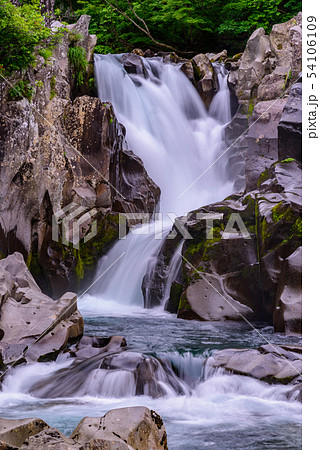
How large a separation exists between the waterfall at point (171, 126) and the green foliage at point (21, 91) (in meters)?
2.59

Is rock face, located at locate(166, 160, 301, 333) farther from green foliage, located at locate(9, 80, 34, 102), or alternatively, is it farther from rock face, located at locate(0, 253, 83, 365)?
green foliage, located at locate(9, 80, 34, 102)

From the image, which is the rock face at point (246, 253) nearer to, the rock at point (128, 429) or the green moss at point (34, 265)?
the green moss at point (34, 265)

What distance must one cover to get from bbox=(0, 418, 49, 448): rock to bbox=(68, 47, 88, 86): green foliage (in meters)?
9.57

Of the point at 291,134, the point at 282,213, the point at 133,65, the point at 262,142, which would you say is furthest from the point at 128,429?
the point at 133,65

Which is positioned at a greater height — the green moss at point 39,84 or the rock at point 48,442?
the green moss at point 39,84

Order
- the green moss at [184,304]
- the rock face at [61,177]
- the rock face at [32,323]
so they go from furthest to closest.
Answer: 1. the rock face at [61,177]
2. the green moss at [184,304]
3. the rock face at [32,323]

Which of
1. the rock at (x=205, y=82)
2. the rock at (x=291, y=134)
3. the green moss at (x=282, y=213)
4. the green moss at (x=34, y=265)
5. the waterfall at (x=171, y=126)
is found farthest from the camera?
the rock at (x=205, y=82)

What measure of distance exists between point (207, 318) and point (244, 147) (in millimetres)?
5503

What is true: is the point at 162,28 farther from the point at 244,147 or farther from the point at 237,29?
the point at 244,147

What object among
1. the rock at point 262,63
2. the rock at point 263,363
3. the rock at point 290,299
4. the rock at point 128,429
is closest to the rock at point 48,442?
the rock at point 128,429

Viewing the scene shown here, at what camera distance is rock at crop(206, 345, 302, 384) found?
16.6 feet

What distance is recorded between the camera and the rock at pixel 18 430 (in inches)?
116

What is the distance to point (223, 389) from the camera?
16.8 ft

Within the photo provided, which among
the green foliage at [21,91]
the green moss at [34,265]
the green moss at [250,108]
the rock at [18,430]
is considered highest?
the green moss at [250,108]
